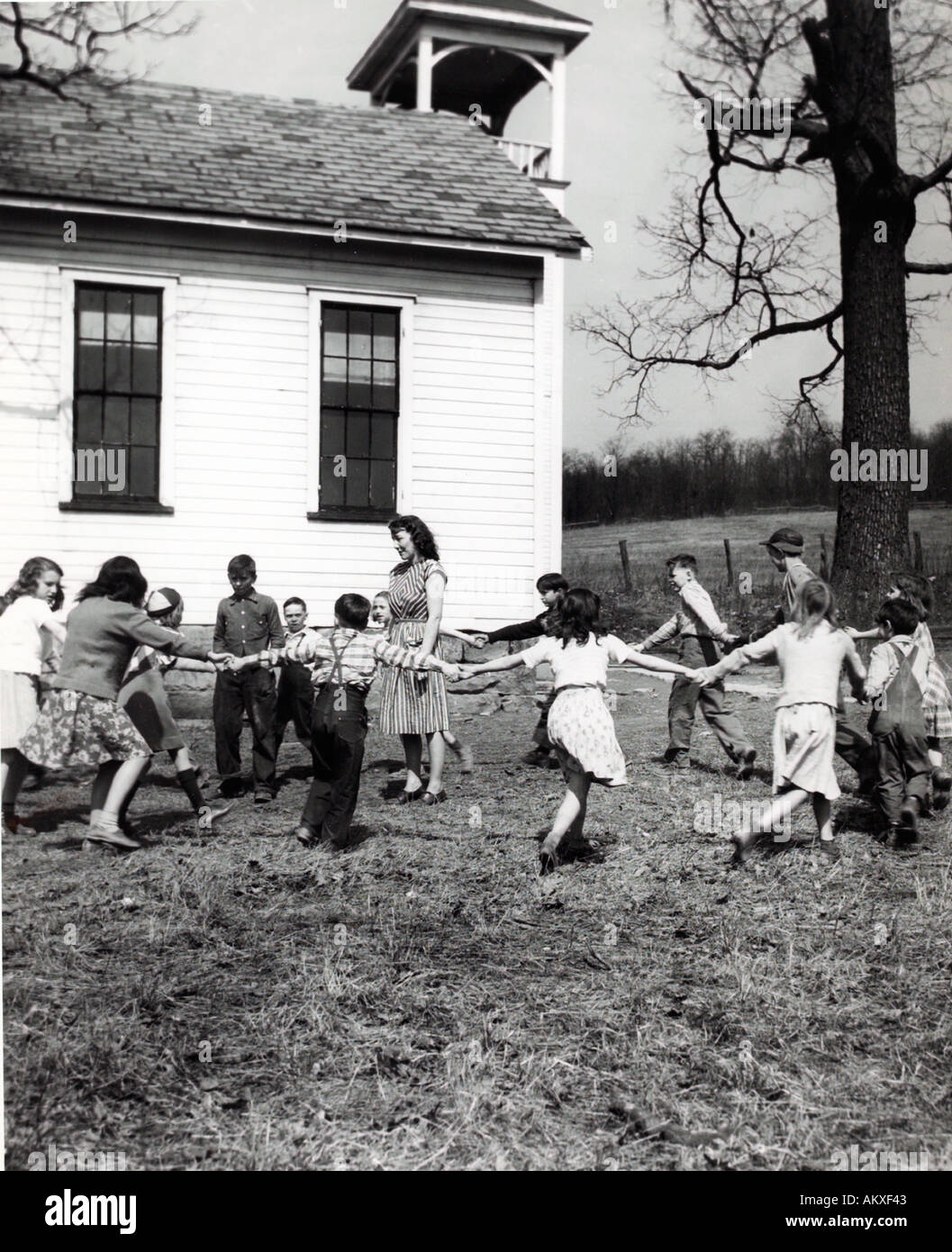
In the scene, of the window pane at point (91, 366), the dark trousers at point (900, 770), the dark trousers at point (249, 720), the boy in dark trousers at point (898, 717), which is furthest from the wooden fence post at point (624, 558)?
the dark trousers at point (900, 770)

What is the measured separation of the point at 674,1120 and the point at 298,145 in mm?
9470

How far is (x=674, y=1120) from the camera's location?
3.66 m

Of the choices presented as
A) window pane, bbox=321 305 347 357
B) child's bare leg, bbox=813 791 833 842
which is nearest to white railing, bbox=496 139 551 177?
window pane, bbox=321 305 347 357

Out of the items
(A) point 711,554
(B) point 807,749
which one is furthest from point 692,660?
(A) point 711,554

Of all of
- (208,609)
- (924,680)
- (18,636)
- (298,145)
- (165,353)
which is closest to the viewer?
(18,636)

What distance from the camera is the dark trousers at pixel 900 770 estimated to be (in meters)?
6.46

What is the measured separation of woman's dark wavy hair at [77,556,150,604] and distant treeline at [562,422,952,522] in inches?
239

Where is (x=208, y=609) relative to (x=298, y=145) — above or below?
below

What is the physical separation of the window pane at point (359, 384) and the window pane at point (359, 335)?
9 centimetres

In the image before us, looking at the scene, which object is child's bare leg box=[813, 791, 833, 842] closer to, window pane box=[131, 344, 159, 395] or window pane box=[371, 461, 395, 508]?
window pane box=[371, 461, 395, 508]

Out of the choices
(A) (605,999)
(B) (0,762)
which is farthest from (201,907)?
(A) (605,999)

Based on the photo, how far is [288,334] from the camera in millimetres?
10562
